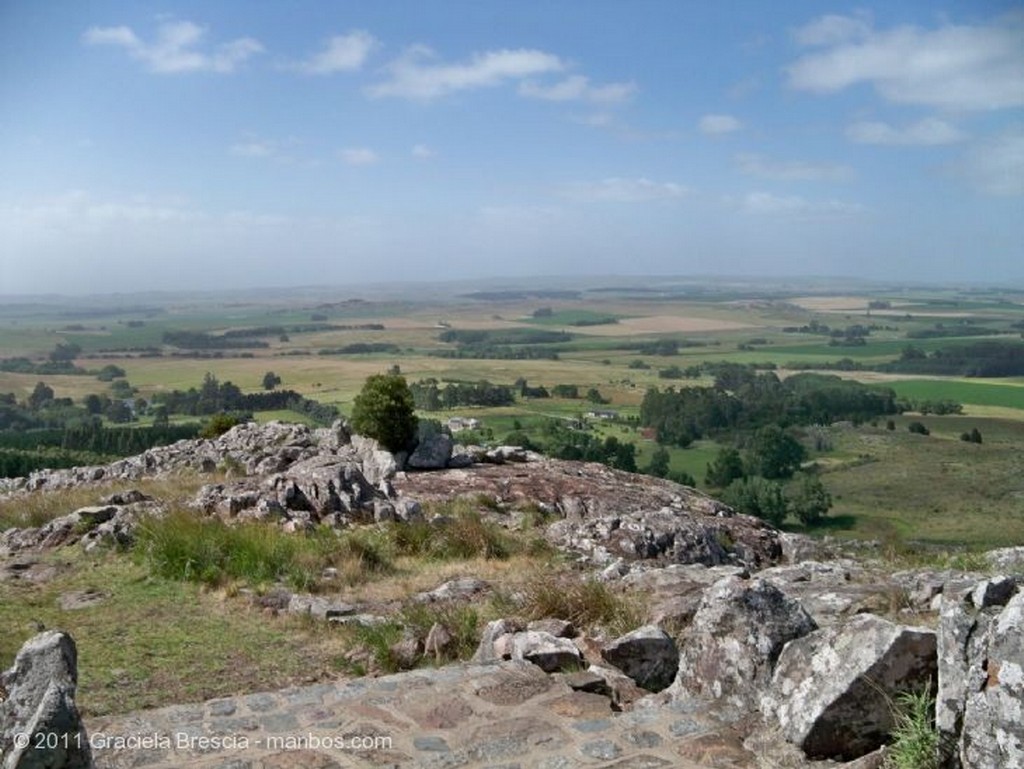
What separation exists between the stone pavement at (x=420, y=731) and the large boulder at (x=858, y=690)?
43 cm

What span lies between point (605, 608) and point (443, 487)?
9.70m

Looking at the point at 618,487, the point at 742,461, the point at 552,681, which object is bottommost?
the point at 742,461

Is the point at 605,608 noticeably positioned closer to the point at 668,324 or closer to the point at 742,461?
the point at 742,461

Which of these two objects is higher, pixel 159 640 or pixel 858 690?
pixel 858 690

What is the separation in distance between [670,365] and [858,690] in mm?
89678

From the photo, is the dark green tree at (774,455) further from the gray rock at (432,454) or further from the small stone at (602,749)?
the small stone at (602,749)

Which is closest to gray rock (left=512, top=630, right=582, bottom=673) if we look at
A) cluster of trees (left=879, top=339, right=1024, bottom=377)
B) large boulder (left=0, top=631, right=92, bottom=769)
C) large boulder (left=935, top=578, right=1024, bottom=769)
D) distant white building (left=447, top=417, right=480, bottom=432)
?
large boulder (left=935, top=578, right=1024, bottom=769)

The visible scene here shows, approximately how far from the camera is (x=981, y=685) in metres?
4.07

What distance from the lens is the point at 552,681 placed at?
629 cm

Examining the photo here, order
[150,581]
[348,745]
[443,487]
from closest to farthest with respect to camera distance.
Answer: [348,745]
[150,581]
[443,487]

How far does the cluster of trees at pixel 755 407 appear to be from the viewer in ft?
179

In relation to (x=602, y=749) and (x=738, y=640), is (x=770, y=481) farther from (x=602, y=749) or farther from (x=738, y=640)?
(x=602, y=749)

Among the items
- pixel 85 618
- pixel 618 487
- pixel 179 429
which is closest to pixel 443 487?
pixel 618 487

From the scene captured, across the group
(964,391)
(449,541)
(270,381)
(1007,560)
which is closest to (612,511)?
(449,541)
